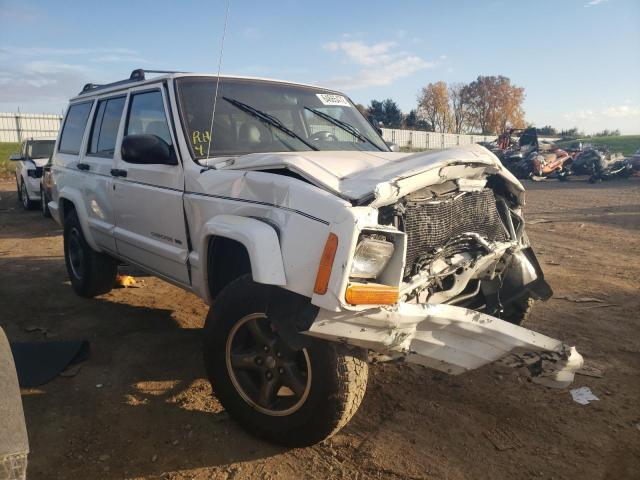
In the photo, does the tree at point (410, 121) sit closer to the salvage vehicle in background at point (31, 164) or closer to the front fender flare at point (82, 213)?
the salvage vehicle in background at point (31, 164)

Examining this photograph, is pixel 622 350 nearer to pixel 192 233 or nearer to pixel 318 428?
pixel 318 428

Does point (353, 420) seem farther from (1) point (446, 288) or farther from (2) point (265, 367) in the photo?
(1) point (446, 288)

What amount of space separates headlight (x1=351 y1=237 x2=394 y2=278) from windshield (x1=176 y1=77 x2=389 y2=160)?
5.02ft

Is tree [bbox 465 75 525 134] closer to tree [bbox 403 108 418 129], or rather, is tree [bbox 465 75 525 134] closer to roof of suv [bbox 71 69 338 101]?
tree [bbox 403 108 418 129]

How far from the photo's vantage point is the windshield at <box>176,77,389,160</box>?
11.7 feet

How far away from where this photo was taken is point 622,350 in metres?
3.99

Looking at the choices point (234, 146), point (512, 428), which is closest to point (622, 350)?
point (512, 428)

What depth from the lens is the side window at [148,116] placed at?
12.5ft

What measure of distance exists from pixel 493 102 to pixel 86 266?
7401 cm

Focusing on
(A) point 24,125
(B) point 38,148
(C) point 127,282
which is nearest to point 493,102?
(A) point 24,125

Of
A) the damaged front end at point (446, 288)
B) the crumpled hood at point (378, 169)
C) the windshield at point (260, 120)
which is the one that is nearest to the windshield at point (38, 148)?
the windshield at point (260, 120)

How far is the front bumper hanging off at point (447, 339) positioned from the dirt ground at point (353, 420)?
0.49 meters

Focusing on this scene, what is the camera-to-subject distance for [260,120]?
12.2 ft

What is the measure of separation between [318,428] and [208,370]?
736mm
